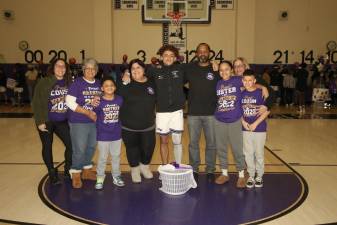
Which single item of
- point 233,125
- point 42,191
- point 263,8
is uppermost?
point 263,8

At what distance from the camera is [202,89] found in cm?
459

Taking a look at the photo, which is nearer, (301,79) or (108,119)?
(108,119)

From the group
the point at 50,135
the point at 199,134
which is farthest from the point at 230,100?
the point at 50,135

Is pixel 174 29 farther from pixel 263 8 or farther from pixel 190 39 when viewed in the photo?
pixel 263 8

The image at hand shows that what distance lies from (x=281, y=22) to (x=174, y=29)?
398cm

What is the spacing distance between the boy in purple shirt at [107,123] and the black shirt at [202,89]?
2.86 ft

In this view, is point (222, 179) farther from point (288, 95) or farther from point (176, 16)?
point (288, 95)

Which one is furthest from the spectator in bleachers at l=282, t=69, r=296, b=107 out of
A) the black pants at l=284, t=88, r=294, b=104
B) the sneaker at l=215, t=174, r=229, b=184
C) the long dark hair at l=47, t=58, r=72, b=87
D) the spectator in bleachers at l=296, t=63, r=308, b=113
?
the long dark hair at l=47, t=58, r=72, b=87

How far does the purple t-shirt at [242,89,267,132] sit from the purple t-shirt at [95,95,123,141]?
1461mm

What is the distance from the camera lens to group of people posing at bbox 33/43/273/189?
→ 440 cm

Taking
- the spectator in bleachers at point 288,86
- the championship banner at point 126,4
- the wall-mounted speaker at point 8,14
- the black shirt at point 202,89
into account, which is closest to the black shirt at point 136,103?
the black shirt at point 202,89

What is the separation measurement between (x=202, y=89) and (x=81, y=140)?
1.54m

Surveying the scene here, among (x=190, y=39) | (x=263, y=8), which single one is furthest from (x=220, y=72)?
(x=263, y=8)

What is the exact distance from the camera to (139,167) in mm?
Result: 4797
